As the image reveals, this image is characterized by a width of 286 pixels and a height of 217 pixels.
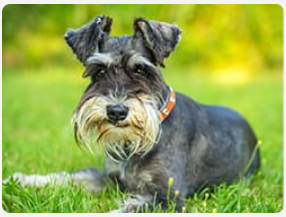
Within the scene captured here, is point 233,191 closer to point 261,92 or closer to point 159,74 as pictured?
point 159,74

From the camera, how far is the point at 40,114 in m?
7.70

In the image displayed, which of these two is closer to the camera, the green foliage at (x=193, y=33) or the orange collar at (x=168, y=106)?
the orange collar at (x=168, y=106)

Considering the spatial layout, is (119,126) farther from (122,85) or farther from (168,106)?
(168,106)

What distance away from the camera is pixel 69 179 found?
4180 millimetres

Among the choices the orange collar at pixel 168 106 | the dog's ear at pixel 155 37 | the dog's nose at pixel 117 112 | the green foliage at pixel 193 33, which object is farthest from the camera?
the green foliage at pixel 193 33

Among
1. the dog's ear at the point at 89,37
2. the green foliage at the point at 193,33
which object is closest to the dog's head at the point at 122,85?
the dog's ear at the point at 89,37

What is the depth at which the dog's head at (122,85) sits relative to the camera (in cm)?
352

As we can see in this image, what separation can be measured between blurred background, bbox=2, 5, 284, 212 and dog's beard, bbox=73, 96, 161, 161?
2973mm

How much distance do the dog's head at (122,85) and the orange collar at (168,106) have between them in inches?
1.8

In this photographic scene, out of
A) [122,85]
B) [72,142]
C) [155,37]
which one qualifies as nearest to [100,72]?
[122,85]

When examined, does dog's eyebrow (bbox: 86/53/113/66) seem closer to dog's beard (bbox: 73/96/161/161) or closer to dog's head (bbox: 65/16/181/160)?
dog's head (bbox: 65/16/181/160)

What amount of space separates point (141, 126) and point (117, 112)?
207mm

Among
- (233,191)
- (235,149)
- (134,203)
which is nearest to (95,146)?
(134,203)

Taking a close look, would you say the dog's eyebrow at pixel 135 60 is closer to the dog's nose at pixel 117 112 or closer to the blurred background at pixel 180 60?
the dog's nose at pixel 117 112
